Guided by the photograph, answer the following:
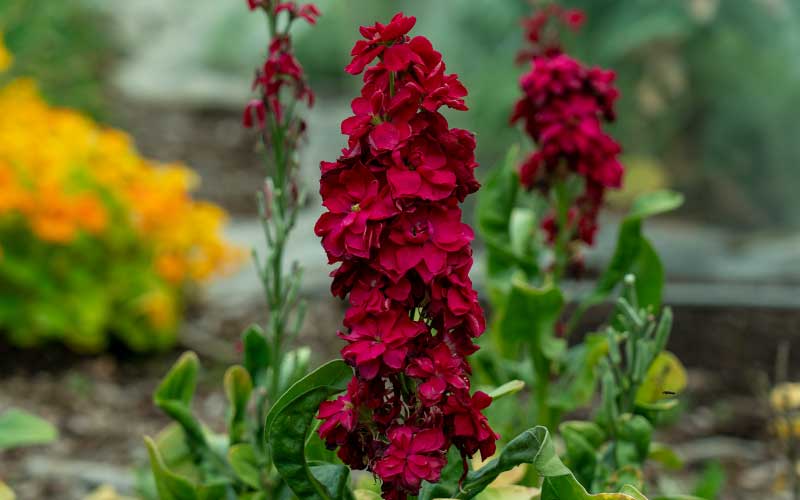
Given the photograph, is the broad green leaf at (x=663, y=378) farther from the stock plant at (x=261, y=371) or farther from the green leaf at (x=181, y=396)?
the green leaf at (x=181, y=396)

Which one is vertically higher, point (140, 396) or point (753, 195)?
point (753, 195)

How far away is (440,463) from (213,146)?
7051 millimetres

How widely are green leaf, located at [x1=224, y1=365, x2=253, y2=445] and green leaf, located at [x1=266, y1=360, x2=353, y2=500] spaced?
49 cm

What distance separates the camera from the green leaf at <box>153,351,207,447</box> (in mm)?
1931

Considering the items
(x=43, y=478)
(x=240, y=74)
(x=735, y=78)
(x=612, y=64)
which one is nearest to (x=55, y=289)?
(x=43, y=478)

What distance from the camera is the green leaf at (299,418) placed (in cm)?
137

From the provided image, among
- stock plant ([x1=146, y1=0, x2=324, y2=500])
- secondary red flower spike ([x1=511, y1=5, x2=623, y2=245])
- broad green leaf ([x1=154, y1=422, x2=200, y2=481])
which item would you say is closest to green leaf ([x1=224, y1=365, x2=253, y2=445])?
stock plant ([x1=146, y1=0, x2=324, y2=500])

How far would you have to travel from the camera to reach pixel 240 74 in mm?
9578

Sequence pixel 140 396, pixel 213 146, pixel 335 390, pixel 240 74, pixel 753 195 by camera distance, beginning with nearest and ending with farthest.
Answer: pixel 335 390 → pixel 140 396 → pixel 753 195 → pixel 213 146 → pixel 240 74

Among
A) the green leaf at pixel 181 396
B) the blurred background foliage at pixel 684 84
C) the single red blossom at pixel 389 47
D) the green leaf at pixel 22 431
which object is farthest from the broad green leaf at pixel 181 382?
the blurred background foliage at pixel 684 84

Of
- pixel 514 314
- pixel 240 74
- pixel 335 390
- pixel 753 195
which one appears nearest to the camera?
pixel 335 390

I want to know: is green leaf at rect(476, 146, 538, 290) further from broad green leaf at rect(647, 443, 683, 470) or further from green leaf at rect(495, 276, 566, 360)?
broad green leaf at rect(647, 443, 683, 470)

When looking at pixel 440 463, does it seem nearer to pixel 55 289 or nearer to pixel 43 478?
pixel 43 478

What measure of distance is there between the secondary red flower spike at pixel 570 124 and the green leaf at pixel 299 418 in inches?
37.4
